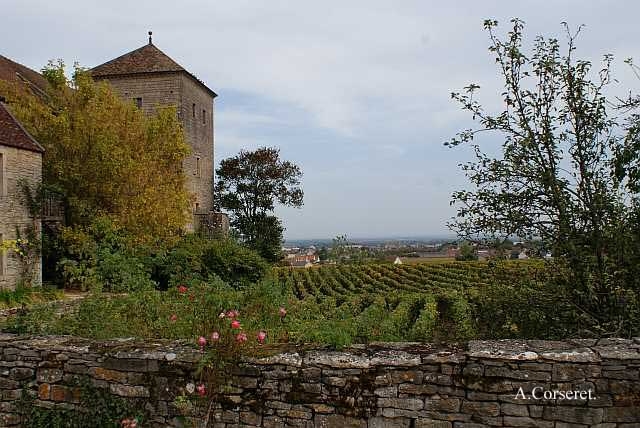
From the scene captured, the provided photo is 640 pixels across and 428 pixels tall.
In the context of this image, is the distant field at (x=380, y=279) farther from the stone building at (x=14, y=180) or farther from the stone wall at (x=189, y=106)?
the stone building at (x=14, y=180)

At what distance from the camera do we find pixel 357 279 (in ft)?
105

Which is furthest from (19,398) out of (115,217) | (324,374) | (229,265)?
(229,265)

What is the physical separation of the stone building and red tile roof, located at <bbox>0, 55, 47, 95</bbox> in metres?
6.64

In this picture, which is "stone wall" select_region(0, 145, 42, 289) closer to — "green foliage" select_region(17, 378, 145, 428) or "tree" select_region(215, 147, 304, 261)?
"green foliage" select_region(17, 378, 145, 428)

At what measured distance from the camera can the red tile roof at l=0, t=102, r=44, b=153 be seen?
50.7 feet

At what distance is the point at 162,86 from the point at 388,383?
2929 cm

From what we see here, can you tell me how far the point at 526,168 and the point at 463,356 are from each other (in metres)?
2.36

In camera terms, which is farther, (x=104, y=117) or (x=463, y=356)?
(x=104, y=117)

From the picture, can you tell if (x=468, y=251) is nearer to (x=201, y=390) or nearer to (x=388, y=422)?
(x=388, y=422)

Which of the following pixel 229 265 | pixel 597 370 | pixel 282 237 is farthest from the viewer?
pixel 282 237

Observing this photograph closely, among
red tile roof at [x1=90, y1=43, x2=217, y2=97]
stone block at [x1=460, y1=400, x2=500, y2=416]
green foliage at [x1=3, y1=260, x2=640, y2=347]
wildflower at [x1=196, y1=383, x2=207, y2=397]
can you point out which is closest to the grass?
green foliage at [x1=3, y1=260, x2=640, y2=347]

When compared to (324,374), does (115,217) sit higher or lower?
higher

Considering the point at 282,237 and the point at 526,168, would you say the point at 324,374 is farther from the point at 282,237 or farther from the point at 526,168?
the point at 282,237

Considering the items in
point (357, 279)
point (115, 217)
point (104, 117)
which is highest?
point (104, 117)
